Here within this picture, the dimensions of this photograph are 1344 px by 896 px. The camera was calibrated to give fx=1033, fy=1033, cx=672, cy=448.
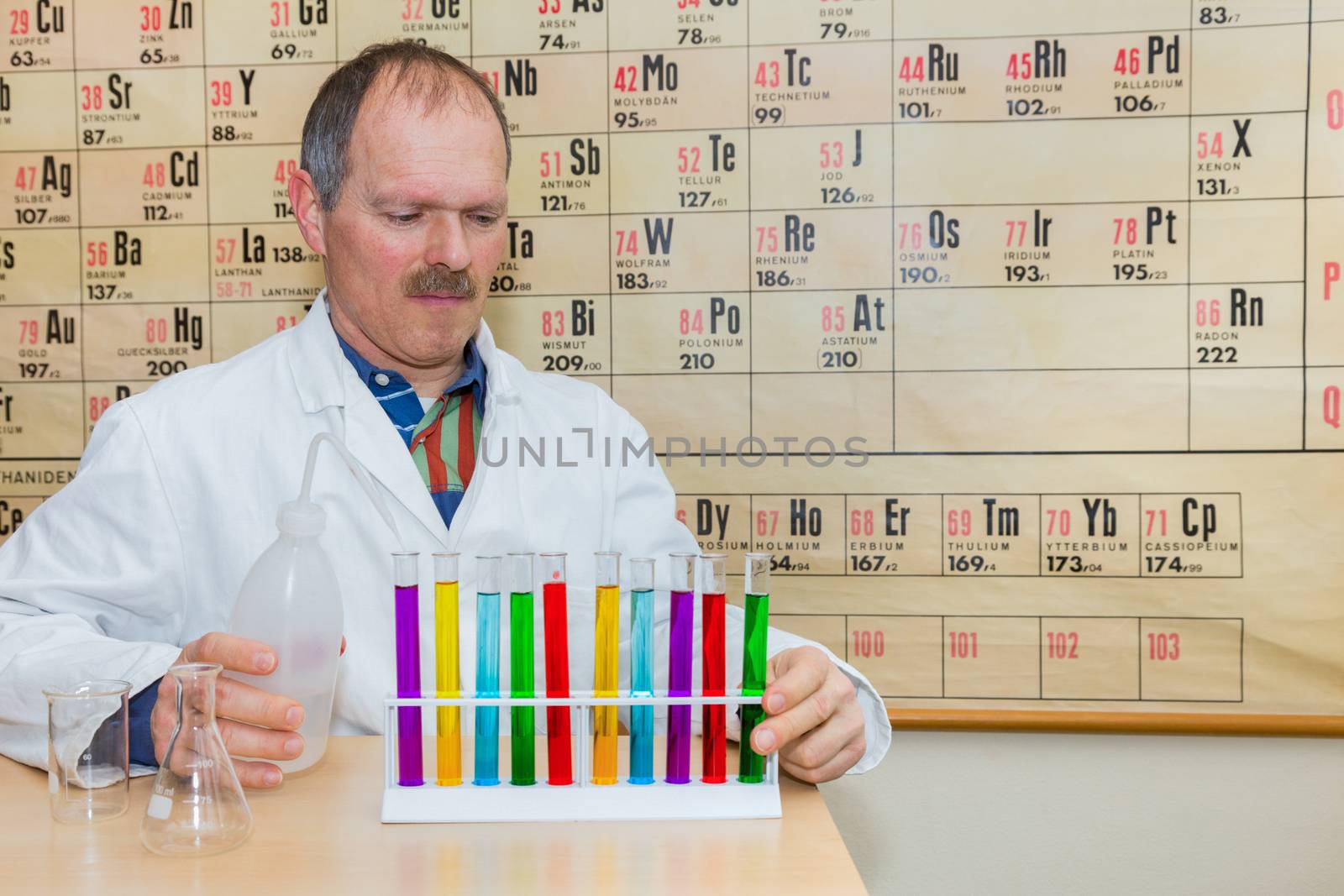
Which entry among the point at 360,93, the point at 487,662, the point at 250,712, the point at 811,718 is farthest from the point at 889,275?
the point at 250,712

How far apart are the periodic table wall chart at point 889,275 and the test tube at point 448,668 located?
880 millimetres

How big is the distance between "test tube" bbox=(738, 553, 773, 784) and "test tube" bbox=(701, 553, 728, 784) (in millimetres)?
18

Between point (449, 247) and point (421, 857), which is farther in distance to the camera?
point (449, 247)

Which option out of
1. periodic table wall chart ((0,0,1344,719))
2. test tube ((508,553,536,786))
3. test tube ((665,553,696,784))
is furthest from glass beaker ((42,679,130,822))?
periodic table wall chart ((0,0,1344,719))

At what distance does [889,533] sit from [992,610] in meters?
0.20

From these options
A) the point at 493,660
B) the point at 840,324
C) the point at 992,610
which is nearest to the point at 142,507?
the point at 493,660

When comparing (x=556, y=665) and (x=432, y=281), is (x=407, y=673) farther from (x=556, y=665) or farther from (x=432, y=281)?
(x=432, y=281)

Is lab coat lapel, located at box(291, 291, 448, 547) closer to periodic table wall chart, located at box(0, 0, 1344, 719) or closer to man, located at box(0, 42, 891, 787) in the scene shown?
man, located at box(0, 42, 891, 787)

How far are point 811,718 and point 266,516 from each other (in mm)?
730

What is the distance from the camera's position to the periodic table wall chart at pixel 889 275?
1594mm

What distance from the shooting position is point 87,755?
34.1 inches

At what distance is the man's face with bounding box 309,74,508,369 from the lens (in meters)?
1.29

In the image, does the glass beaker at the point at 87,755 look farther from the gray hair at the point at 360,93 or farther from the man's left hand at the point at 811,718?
the gray hair at the point at 360,93

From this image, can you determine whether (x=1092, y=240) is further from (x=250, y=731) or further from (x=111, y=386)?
(x=111, y=386)
